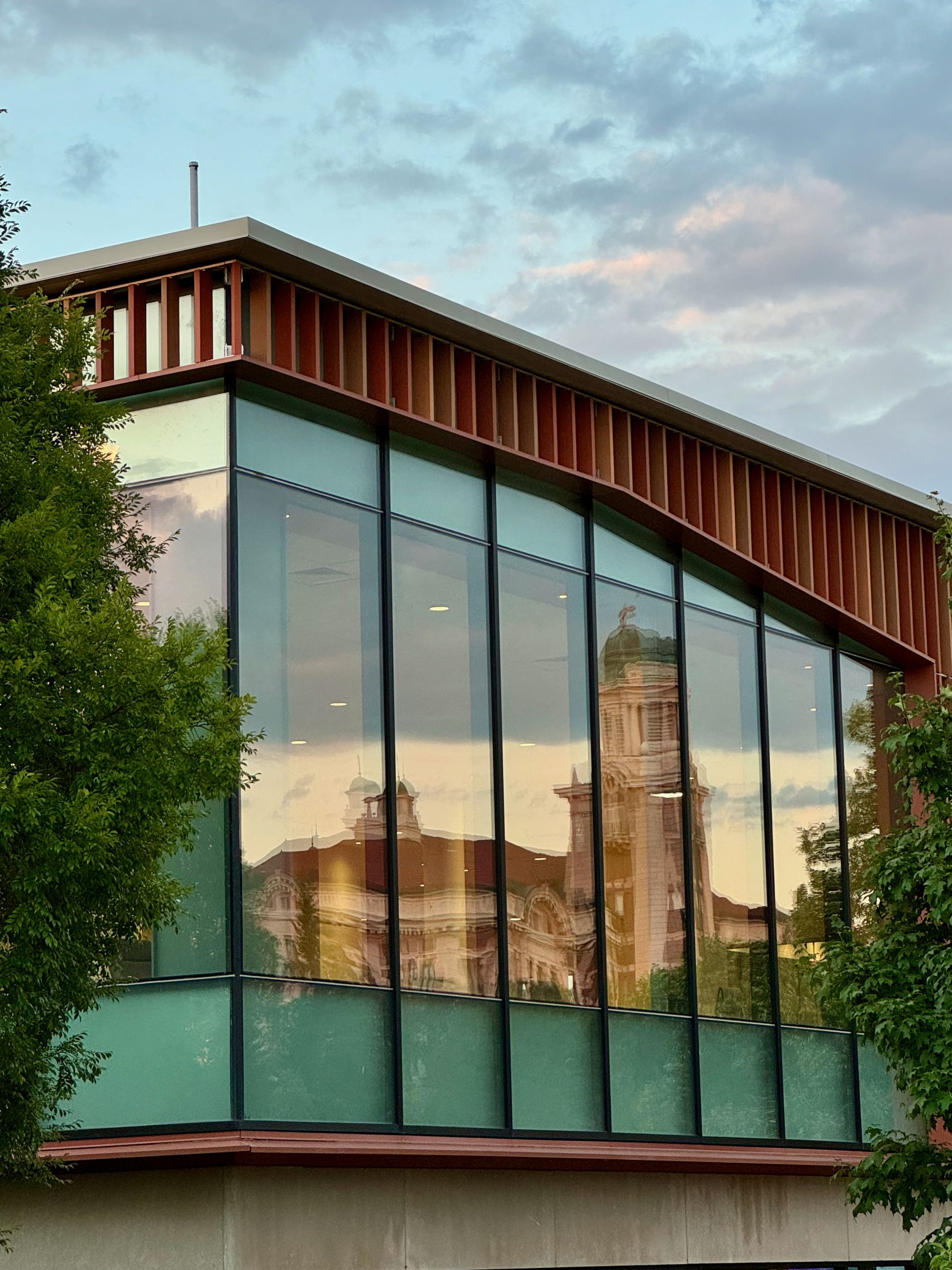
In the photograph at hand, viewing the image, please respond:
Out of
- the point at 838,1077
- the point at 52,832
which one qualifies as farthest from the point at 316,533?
the point at 838,1077

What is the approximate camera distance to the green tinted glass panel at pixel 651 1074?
21.5 meters

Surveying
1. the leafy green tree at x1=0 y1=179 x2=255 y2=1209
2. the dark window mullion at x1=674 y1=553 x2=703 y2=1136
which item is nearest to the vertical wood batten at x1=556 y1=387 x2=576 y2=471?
the dark window mullion at x1=674 y1=553 x2=703 y2=1136

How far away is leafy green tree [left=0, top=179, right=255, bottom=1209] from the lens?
39.9ft

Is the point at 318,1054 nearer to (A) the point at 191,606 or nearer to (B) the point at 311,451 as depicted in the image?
(A) the point at 191,606

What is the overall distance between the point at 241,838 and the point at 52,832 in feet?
19.6

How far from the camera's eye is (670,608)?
23844 mm

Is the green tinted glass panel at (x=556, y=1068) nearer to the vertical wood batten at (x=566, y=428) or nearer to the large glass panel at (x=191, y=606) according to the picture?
the large glass panel at (x=191, y=606)

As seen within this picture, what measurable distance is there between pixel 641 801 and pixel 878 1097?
19.3 feet

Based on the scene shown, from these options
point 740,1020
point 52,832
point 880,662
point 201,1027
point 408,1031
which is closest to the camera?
point 52,832

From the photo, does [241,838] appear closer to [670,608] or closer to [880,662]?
[670,608]

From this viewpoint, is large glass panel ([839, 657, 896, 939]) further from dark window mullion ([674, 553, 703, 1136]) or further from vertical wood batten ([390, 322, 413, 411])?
vertical wood batten ([390, 322, 413, 411])

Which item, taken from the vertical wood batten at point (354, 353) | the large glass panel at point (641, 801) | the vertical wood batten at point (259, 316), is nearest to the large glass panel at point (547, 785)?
the large glass panel at point (641, 801)

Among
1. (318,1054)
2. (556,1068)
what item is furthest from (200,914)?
(556,1068)

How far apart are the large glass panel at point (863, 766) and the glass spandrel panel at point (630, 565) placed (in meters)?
4.13
